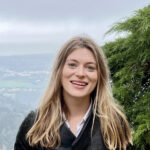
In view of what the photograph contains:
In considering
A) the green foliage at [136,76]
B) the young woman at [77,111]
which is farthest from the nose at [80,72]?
the green foliage at [136,76]

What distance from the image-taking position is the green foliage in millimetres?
2855

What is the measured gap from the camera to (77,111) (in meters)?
1.69

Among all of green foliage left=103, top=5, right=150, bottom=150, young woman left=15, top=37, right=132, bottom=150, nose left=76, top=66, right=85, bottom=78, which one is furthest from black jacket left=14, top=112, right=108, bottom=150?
green foliage left=103, top=5, right=150, bottom=150

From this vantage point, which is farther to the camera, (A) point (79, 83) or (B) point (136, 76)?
(B) point (136, 76)

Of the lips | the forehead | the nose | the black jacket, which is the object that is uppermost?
the forehead

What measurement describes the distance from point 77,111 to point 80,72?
0.22 meters

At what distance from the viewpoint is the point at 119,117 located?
167cm

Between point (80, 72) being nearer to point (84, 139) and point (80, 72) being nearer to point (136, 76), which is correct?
point (84, 139)

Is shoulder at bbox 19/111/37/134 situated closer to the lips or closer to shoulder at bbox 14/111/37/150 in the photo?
shoulder at bbox 14/111/37/150

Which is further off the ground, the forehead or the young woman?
the forehead

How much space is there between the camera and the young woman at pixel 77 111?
1.61m

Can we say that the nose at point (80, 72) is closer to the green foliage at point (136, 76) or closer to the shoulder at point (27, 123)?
the shoulder at point (27, 123)

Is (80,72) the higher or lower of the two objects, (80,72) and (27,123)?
the higher

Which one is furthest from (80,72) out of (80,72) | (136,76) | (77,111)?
(136,76)
